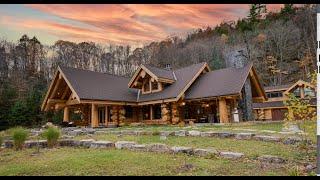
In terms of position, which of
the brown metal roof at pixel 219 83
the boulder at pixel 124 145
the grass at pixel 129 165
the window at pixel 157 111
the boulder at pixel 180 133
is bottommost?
the grass at pixel 129 165

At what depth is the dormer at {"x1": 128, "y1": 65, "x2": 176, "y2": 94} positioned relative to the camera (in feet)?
59.4

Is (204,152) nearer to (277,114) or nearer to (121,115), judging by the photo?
(121,115)

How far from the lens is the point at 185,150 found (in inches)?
281

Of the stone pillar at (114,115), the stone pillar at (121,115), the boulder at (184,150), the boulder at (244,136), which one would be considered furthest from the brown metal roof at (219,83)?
the boulder at (184,150)

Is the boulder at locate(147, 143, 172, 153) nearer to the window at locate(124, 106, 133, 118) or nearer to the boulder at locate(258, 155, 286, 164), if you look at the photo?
the boulder at locate(258, 155, 286, 164)

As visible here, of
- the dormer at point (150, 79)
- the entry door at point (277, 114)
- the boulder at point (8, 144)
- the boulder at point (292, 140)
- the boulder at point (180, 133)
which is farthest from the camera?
the entry door at point (277, 114)

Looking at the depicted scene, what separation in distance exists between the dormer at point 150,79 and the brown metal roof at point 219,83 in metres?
1.50

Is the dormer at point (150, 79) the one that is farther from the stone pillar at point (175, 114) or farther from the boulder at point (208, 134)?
the boulder at point (208, 134)

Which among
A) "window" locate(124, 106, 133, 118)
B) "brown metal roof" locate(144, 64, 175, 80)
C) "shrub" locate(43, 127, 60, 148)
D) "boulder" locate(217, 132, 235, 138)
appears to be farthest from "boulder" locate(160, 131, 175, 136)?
"window" locate(124, 106, 133, 118)

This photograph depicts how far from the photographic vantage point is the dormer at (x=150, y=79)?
59.4ft

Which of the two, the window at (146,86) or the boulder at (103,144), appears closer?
the boulder at (103,144)

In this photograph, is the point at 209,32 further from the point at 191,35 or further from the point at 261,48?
the point at 261,48

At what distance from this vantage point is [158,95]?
1792 centimetres

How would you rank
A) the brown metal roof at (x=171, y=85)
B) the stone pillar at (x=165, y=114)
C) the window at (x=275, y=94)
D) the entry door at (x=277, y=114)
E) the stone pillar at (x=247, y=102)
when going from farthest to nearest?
1. the window at (x=275, y=94)
2. the entry door at (x=277, y=114)
3. the stone pillar at (x=165, y=114)
4. the stone pillar at (x=247, y=102)
5. the brown metal roof at (x=171, y=85)
